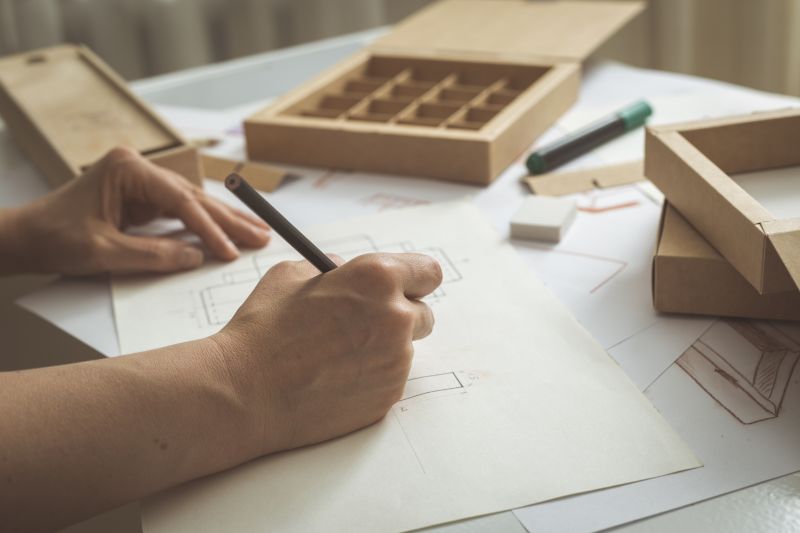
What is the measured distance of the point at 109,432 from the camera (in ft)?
1.84

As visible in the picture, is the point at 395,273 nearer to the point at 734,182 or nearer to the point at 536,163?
the point at 734,182

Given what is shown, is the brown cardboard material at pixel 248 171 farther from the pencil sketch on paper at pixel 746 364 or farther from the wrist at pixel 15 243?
the pencil sketch on paper at pixel 746 364

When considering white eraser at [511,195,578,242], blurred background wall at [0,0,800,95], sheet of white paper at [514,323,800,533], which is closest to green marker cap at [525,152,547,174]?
white eraser at [511,195,578,242]

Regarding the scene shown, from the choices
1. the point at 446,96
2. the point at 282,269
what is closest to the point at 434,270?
the point at 282,269

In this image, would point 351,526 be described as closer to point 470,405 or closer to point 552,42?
point 470,405

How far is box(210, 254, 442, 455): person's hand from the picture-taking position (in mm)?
600

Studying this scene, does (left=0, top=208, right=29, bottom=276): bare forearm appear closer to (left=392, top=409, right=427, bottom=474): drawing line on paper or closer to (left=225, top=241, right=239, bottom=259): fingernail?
(left=225, top=241, right=239, bottom=259): fingernail

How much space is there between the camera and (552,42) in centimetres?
133

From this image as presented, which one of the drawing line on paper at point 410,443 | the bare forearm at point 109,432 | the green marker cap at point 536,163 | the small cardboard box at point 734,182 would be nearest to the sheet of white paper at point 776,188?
the small cardboard box at point 734,182

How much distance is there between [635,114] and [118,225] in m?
0.70

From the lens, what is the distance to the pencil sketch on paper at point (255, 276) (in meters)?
0.79

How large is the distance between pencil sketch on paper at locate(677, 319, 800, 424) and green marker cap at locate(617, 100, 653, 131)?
491 millimetres

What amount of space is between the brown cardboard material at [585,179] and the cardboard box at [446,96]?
6 cm

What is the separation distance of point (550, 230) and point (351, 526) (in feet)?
1.48
